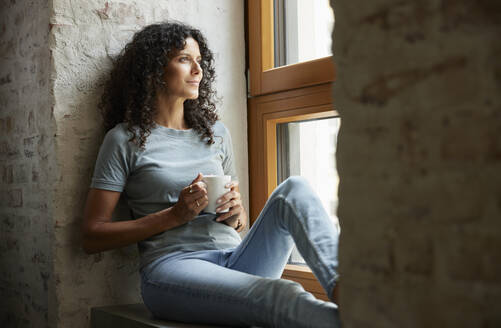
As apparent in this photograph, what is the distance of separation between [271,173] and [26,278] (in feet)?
3.57

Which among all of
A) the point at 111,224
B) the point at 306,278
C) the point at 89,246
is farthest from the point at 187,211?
the point at 306,278

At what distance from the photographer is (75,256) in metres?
1.92

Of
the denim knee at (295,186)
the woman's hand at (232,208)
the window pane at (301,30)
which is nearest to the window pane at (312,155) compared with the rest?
the window pane at (301,30)

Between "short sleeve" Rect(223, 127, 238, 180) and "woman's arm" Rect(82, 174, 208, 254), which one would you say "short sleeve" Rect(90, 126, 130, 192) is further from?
"short sleeve" Rect(223, 127, 238, 180)

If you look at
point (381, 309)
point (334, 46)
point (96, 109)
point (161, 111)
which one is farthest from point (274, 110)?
point (381, 309)

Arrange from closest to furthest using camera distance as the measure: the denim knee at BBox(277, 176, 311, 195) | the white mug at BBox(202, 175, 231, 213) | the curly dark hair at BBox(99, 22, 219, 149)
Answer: the denim knee at BBox(277, 176, 311, 195) → the white mug at BBox(202, 175, 231, 213) → the curly dark hair at BBox(99, 22, 219, 149)

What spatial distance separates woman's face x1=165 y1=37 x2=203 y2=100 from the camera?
1.98m

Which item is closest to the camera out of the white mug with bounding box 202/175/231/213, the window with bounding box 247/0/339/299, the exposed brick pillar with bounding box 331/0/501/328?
the exposed brick pillar with bounding box 331/0/501/328

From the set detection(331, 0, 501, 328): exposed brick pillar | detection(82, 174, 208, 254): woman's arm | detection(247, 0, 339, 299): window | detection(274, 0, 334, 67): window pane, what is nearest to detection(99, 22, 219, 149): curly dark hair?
detection(82, 174, 208, 254): woman's arm

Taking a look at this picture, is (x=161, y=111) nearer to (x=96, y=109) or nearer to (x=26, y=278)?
(x=96, y=109)

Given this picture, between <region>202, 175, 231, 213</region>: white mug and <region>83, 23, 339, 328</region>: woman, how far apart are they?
0.02 metres

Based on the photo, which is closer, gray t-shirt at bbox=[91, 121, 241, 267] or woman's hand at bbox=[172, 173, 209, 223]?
woman's hand at bbox=[172, 173, 209, 223]

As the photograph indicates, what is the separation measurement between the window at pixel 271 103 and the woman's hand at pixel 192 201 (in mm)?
Answer: 652

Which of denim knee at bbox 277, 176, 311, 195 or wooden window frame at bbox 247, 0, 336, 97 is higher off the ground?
wooden window frame at bbox 247, 0, 336, 97
